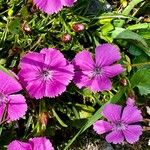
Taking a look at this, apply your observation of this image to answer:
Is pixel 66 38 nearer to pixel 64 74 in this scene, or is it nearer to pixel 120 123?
pixel 64 74

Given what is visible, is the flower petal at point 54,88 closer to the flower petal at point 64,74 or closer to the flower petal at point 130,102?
the flower petal at point 64,74

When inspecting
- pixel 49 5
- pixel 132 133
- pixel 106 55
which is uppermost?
pixel 49 5

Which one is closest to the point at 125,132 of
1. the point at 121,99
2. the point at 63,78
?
the point at 121,99

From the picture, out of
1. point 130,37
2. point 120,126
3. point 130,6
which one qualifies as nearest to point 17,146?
point 120,126

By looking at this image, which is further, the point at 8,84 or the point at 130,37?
the point at 130,37

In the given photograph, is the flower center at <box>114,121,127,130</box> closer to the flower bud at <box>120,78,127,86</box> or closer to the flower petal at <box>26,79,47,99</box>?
the flower bud at <box>120,78,127,86</box>

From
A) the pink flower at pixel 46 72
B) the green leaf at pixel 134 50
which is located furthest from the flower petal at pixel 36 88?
the green leaf at pixel 134 50

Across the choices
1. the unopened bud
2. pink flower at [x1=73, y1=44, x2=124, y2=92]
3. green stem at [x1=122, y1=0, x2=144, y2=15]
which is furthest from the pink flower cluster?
green stem at [x1=122, y1=0, x2=144, y2=15]
